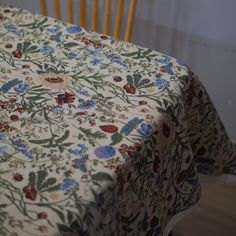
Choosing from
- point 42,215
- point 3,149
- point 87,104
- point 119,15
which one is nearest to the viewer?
point 42,215

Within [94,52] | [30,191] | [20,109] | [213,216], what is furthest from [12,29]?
[213,216]

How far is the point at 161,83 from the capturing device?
854mm

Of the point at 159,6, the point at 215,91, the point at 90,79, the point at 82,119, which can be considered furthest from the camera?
the point at 215,91

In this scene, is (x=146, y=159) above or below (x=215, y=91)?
above

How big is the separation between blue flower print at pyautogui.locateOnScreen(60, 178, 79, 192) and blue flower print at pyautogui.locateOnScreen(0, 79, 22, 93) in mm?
291

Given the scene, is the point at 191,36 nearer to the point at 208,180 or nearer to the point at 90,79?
the point at 208,180

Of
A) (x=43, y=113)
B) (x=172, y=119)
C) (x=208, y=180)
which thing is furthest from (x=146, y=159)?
(x=208, y=180)

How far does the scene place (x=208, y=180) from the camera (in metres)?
1.15

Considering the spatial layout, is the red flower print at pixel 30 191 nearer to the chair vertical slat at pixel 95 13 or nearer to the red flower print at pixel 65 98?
the red flower print at pixel 65 98

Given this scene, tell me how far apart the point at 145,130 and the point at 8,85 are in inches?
12.5

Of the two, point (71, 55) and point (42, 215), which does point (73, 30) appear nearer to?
point (71, 55)

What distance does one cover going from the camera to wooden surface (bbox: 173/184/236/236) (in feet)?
4.79

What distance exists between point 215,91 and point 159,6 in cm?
43

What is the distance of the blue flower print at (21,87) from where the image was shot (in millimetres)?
817
